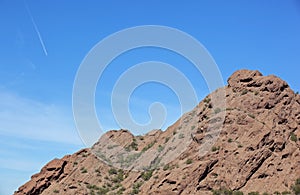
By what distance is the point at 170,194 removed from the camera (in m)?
42.7

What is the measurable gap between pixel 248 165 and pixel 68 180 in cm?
2684

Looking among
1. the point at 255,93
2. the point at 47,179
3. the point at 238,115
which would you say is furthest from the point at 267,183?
the point at 47,179

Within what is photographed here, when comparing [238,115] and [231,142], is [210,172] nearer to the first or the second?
[231,142]

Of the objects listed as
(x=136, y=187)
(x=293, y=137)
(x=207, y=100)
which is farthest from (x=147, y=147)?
(x=293, y=137)

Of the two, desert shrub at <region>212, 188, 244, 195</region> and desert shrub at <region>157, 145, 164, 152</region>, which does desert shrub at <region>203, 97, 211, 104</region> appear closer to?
desert shrub at <region>157, 145, 164, 152</region>

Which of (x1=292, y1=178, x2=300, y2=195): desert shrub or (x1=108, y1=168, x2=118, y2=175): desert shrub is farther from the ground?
(x1=108, y1=168, x2=118, y2=175): desert shrub

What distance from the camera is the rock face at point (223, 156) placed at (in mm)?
43531

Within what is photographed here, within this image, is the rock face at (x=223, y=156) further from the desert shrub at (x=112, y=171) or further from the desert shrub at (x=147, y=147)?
the desert shrub at (x=147, y=147)

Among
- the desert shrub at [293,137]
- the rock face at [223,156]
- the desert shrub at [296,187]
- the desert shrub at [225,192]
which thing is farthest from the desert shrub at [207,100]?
the desert shrub at [296,187]

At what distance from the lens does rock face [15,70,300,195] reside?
43531 millimetres

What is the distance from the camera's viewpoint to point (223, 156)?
45.3 m

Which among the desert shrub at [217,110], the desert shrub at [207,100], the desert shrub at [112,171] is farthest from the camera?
the desert shrub at [112,171]

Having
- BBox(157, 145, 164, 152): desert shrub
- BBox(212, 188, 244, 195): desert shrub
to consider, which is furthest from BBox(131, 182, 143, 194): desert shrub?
BBox(212, 188, 244, 195): desert shrub

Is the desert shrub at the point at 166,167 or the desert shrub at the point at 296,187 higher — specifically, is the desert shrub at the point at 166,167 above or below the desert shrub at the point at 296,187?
above
